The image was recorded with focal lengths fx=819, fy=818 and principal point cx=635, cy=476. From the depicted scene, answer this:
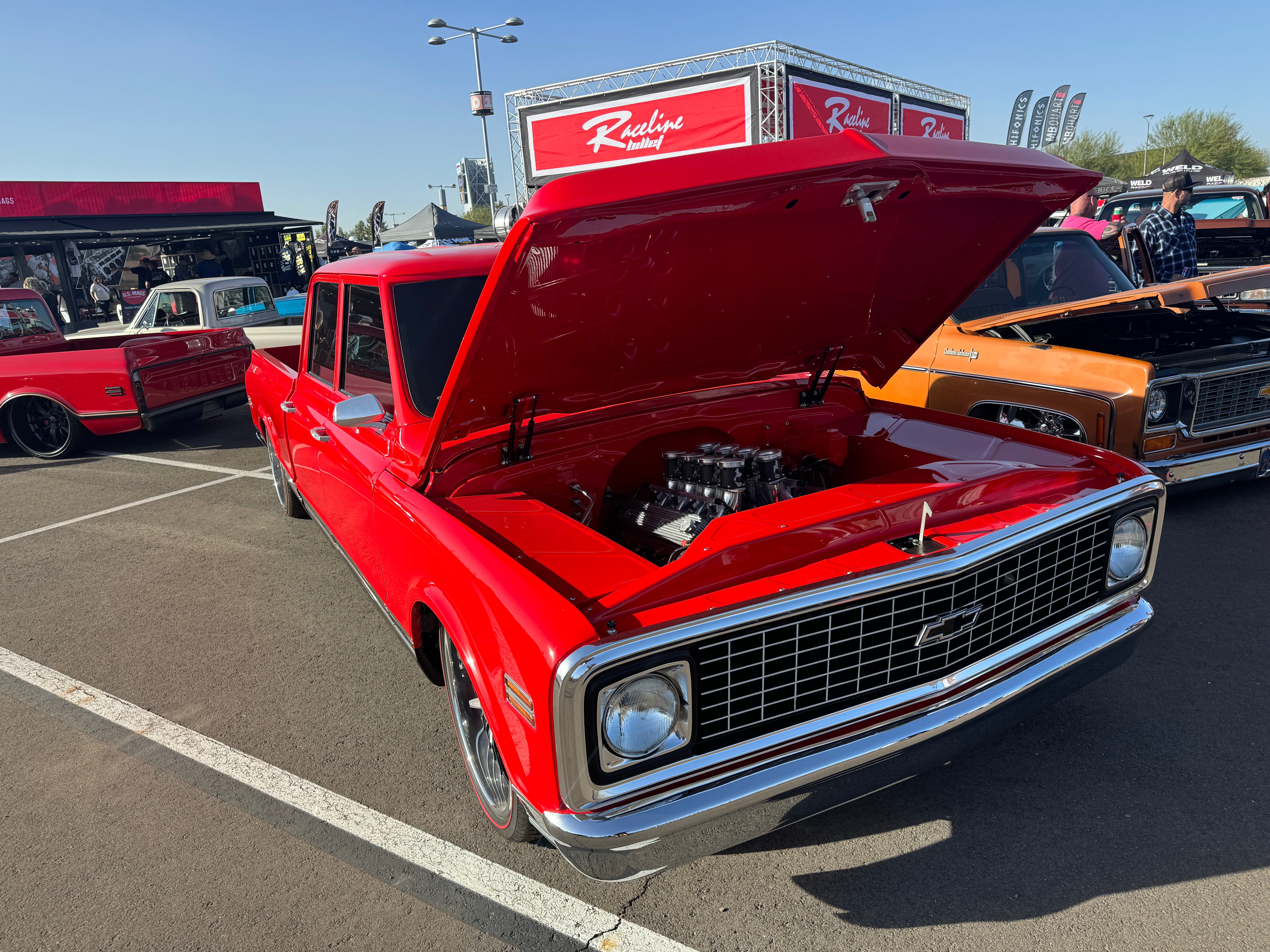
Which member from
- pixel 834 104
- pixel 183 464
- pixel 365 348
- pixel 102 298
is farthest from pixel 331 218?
pixel 365 348

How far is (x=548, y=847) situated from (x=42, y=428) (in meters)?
8.07

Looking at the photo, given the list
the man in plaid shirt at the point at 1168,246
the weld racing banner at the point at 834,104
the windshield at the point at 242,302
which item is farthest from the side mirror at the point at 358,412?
the weld racing banner at the point at 834,104

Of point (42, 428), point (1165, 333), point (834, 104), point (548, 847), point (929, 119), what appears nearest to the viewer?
point (548, 847)

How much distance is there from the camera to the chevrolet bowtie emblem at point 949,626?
1.96 meters

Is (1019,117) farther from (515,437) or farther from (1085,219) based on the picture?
(515,437)

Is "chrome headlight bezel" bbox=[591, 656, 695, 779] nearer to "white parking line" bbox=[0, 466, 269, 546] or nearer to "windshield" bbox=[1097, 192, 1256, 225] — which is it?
"white parking line" bbox=[0, 466, 269, 546]

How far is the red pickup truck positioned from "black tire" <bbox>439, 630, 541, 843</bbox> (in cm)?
631

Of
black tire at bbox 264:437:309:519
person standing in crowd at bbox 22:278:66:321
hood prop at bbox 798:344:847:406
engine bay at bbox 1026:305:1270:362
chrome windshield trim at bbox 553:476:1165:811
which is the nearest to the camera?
chrome windshield trim at bbox 553:476:1165:811

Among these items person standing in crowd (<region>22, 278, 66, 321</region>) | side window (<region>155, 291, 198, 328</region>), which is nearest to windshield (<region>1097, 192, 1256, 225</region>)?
side window (<region>155, 291, 198, 328</region>)

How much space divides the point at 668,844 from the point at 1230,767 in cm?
195

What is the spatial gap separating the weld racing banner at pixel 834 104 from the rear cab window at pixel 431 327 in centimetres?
1564

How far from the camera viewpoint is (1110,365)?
4348mm

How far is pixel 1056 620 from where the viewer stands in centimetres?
232

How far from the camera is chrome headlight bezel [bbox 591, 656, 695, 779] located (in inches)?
67.1
